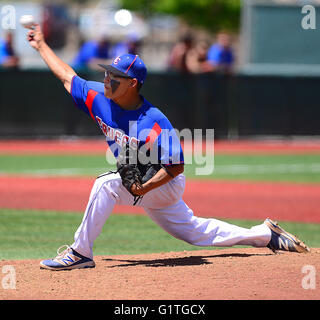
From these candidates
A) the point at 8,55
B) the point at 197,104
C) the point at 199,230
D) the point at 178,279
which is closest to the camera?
the point at 178,279

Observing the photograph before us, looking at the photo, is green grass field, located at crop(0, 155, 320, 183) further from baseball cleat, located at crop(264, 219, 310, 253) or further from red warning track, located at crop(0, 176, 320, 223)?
baseball cleat, located at crop(264, 219, 310, 253)

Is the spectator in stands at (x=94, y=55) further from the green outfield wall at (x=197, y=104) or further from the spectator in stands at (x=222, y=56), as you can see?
the spectator in stands at (x=222, y=56)

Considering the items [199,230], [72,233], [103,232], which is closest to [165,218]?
[199,230]

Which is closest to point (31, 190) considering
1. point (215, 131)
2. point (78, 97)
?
point (78, 97)

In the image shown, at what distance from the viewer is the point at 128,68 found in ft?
19.7

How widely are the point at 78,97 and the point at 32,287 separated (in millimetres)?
1638

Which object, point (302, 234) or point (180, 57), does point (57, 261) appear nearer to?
point (302, 234)

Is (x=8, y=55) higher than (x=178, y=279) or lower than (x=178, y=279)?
higher

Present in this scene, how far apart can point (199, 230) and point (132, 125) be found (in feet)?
3.75

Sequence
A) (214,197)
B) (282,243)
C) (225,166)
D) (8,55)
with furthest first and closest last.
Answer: (8,55)
(225,166)
(214,197)
(282,243)

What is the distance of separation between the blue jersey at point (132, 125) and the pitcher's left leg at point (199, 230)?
0.60m

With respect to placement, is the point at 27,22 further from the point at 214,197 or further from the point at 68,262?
the point at 214,197

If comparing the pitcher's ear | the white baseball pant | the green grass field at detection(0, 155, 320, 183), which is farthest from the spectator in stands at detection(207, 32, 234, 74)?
the pitcher's ear

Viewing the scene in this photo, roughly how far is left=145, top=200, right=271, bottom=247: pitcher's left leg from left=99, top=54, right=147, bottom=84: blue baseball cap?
3.72ft
